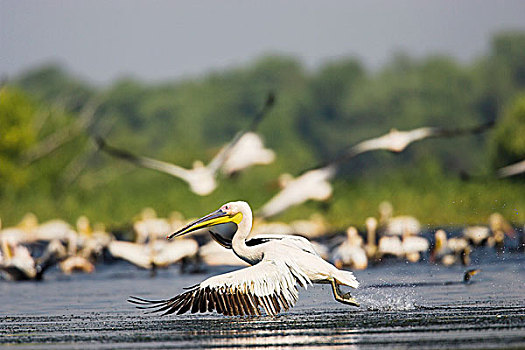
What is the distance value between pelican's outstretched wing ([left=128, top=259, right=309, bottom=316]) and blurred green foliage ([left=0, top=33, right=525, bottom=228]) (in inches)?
302

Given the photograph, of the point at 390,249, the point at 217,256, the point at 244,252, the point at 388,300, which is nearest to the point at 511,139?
the point at 390,249

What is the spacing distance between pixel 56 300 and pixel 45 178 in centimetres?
3343

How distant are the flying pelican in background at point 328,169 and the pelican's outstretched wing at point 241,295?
366 cm

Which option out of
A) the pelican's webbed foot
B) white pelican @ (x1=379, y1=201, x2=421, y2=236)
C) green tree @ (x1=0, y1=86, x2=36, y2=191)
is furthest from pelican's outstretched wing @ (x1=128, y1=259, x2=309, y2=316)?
green tree @ (x1=0, y1=86, x2=36, y2=191)

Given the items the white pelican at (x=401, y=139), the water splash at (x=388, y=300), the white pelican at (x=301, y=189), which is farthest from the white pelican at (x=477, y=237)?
the water splash at (x=388, y=300)

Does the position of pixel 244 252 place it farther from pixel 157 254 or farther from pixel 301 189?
pixel 157 254

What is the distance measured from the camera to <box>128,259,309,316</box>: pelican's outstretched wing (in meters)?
11.9

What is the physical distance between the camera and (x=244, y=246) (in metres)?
12.7

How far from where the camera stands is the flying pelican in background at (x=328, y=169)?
51.5ft

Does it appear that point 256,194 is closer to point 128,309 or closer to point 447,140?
point 128,309

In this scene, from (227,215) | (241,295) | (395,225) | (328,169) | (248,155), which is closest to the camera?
(241,295)

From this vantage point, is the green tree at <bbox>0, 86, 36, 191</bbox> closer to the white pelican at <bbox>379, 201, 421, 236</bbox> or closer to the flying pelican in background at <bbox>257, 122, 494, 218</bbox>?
the white pelican at <bbox>379, 201, 421, 236</bbox>

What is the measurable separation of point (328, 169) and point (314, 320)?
16.3 ft

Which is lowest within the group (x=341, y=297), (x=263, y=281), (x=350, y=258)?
(x=341, y=297)
